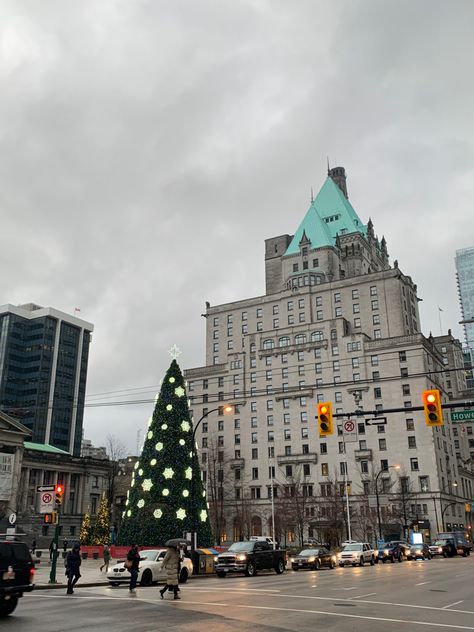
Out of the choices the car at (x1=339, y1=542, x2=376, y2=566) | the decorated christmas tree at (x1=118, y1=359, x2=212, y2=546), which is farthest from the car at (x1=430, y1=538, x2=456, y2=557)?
the decorated christmas tree at (x1=118, y1=359, x2=212, y2=546)

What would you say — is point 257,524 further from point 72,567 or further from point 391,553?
point 72,567

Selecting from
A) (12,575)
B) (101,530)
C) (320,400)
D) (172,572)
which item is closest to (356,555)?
(101,530)

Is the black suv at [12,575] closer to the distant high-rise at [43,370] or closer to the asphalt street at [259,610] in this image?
the asphalt street at [259,610]

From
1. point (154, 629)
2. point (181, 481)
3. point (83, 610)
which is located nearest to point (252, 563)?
point (181, 481)

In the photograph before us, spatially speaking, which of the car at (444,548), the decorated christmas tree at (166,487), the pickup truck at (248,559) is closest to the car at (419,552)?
the car at (444,548)

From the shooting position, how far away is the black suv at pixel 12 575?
14.9 metres

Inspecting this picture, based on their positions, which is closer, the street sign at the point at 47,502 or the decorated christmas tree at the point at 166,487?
the street sign at the point at 47,502

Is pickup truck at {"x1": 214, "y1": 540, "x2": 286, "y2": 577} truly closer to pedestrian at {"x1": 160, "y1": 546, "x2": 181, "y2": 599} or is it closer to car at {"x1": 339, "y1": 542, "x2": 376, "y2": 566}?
pedestrian at {"x1": 160, "y1": 546, "x2": 181, "y2": 599}

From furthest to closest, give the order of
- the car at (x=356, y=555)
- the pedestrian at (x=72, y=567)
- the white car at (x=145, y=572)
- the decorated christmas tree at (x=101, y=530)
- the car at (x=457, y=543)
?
the car at (x=457, y=543), the decorated christmas tree at (x=101, y=530), the car at (x=356, y=555), the white car at (x=145, y=572), the pedestrian at (x=72, y=567)

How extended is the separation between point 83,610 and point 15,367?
168 m

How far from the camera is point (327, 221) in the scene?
145 meters

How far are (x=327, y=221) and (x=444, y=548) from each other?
92886 millimetres

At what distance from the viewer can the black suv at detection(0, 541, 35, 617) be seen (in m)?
14.9

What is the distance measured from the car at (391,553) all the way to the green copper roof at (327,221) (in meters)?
85.7
